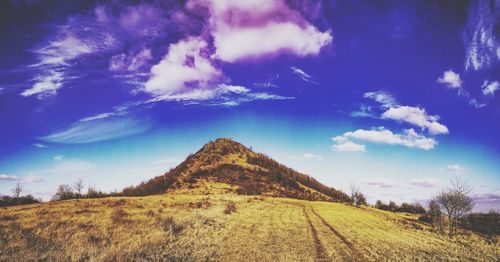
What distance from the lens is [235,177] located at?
75.2 metres

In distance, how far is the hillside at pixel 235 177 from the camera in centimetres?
6694

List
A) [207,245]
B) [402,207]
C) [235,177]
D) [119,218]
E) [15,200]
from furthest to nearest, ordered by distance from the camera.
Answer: [235,177]
[402,207]
[15,200]
[119,218]
[207,245]

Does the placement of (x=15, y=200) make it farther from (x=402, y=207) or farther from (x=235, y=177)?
(x=402, y=207)

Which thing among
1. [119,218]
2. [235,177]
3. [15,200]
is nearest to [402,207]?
[235,177]

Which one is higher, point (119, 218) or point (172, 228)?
point (172, 228)

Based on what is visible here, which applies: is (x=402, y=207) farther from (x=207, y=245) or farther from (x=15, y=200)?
(x=15, y=200)

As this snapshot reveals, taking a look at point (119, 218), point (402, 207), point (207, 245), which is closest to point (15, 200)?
point (119, 218)

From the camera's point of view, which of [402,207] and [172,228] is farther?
[402,207]

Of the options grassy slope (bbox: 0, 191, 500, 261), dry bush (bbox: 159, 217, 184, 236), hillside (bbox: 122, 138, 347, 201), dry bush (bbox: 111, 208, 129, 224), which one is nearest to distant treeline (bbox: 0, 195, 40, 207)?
hillside (bbox: 122, 138, 347, 201)

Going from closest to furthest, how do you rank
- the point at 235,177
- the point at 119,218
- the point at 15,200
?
1. the point at 119,218
2. the point at 15,200
3. the point at 235,177

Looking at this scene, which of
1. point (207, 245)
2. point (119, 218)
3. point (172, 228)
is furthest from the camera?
point (119, 218)

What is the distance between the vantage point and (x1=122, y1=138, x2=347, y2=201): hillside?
220ft

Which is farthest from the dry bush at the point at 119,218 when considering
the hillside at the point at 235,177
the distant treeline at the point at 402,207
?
the distant treeline at the point at 402,207

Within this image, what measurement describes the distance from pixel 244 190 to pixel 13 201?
139 ft
